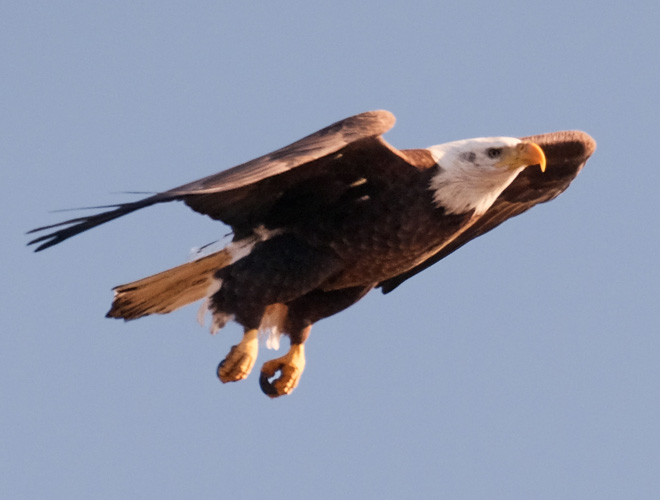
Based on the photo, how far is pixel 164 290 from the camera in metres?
8.21

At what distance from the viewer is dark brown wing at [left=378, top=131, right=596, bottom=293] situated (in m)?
8.55

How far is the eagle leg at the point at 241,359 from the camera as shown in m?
7.98

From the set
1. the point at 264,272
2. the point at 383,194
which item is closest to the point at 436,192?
the point at 383,194

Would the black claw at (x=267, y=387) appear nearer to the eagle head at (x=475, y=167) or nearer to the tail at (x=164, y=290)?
the tail at (x=164, y=290)

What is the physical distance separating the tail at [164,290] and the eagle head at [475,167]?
130 centimetres

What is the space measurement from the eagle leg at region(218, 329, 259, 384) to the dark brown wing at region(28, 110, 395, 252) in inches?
26.3

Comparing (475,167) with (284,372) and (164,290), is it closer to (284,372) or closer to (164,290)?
(284,372)

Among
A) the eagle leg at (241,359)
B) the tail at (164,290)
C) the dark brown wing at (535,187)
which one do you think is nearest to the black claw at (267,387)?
the eagle leg at (241,359)

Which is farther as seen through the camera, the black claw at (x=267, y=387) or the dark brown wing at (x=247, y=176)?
the black claw at (x=267, y=387)

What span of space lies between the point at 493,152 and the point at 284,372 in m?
1.72

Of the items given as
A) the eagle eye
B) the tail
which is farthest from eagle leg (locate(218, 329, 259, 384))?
the eagle eye

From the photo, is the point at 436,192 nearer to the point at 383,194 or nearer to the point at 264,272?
the point at 383,194

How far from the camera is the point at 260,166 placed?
719 centimetres

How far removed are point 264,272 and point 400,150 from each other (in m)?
0.95
